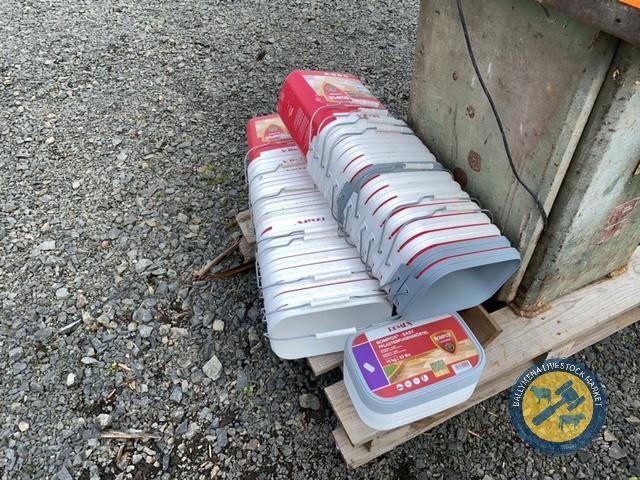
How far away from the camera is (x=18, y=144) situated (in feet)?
10.2

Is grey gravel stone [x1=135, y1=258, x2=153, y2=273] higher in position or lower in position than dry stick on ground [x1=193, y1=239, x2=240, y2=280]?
lower

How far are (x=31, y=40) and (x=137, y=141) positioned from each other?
1.68 meters

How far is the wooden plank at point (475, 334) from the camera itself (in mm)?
1788

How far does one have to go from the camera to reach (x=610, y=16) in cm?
115

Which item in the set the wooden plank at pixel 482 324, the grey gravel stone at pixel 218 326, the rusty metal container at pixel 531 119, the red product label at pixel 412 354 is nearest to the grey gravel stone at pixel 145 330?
the grey gravel stone at pixel 218 326

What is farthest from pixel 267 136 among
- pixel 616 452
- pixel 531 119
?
pixel 616 452

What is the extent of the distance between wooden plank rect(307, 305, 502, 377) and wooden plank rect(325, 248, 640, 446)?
72 millimetres

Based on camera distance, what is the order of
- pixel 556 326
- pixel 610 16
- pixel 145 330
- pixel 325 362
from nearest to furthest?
pixel 610 16, pixel 325 362, pixel 556 326, pixel 145 330

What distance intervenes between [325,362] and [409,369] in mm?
341

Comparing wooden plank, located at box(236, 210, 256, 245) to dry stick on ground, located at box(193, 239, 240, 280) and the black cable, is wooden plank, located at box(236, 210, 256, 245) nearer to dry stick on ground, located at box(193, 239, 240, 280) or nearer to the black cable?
dry stick on ground, located at box(193, 239, 240, 280)

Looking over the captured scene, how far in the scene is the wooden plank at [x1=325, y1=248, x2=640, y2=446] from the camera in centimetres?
180

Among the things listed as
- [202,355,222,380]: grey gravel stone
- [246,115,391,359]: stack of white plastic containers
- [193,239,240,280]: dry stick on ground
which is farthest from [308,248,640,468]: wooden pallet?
[193,239,240,280]: dry stick on ground

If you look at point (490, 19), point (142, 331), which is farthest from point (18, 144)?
point (490, 19)

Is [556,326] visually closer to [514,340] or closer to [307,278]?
[514,340]
